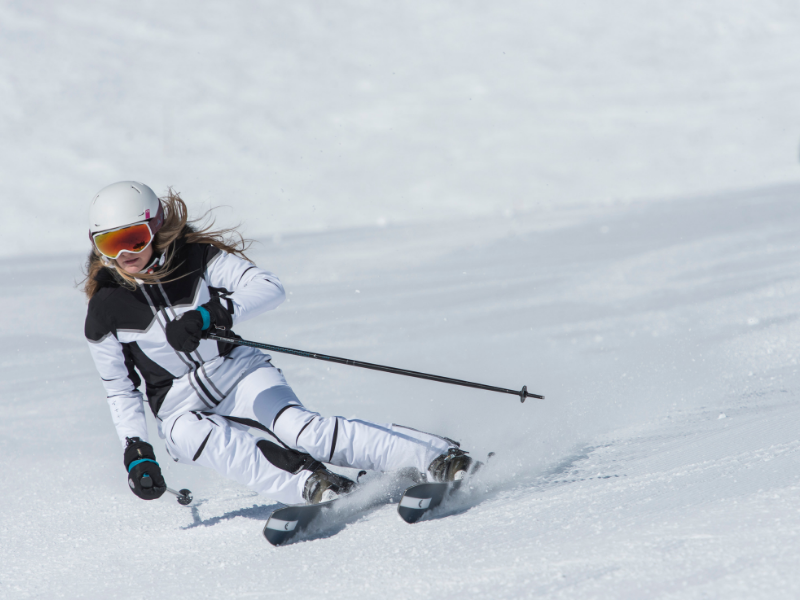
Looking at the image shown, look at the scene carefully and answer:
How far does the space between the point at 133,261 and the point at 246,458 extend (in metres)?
0.88

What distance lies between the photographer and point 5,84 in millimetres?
13898

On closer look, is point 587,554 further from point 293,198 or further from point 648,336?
point 293,198

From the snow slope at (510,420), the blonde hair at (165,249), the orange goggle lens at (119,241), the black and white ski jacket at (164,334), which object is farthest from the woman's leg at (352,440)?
the orange goggle lens at (119,241)

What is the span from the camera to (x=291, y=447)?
284 centimetres

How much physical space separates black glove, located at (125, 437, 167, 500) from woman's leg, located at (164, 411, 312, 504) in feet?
0.39

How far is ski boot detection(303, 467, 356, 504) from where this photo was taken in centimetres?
269

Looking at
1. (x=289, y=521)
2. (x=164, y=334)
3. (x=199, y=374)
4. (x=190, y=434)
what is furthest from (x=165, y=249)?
(x=289, y=521)

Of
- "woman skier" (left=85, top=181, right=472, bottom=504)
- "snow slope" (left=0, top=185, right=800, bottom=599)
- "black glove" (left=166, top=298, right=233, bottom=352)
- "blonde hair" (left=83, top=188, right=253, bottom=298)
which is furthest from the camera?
"blonde hair" (left=83, top=188, right=253, bottom=298)

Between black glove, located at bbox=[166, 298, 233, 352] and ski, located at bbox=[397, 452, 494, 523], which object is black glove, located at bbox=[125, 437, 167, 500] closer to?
black glove, located at bbox=[166, 298, 233, 352]

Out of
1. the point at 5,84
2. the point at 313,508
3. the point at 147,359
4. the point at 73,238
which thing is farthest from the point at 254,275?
the point at 5,84

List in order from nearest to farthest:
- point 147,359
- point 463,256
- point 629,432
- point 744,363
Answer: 1. point 147,359
2. point 629,432
3. point 744,363
4. point 463,256

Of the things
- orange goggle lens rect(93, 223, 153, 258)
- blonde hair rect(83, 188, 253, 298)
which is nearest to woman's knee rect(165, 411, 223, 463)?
blonde hair rect(83, 188, 253, 298)

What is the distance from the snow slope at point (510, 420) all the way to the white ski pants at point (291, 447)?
7.3 inches

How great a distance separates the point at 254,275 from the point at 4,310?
5.21 m
